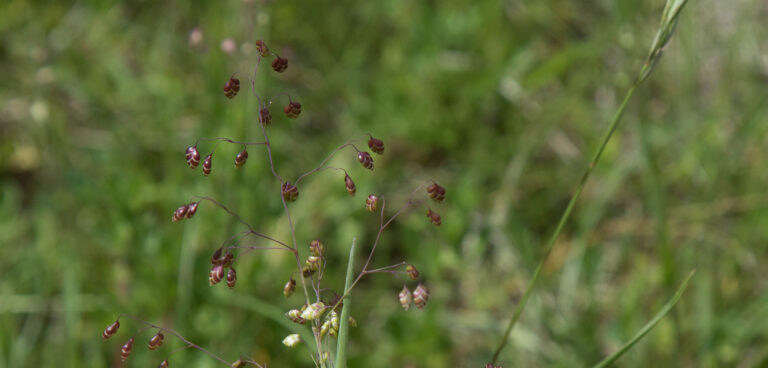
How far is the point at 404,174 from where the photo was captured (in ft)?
10.6

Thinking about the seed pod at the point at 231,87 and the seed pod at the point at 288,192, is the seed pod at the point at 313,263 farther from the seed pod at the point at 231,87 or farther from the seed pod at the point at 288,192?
the seed pod at the point at 231,87

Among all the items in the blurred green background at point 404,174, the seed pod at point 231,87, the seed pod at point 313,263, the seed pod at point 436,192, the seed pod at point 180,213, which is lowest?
the seed pod at point 313,263

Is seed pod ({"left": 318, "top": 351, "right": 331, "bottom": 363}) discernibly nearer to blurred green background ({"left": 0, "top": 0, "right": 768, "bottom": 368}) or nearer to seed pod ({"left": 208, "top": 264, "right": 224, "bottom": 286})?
seed pod ({"left": 208, "top": 264, "right": 224, "bottom": 286})

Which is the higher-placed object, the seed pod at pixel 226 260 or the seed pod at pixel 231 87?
the seed pod at pixel 231 87

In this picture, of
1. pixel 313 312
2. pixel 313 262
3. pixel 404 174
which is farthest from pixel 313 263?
pixel 404 174

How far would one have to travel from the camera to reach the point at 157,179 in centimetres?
314

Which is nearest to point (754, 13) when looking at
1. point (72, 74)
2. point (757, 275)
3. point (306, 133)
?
point (757, 275)

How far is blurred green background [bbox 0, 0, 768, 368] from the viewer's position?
2436mm

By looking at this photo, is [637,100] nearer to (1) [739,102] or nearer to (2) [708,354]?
(2) [708,354]

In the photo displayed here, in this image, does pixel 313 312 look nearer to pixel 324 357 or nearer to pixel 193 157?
pixel 324 357

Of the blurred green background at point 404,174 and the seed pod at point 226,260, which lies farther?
the blurred green background at point 404,174

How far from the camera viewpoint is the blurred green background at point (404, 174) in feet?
7.99

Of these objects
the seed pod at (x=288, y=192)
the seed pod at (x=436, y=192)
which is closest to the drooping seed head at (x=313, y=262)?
the seed pod at (x=288, y=192)

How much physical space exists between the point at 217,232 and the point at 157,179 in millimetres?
649
